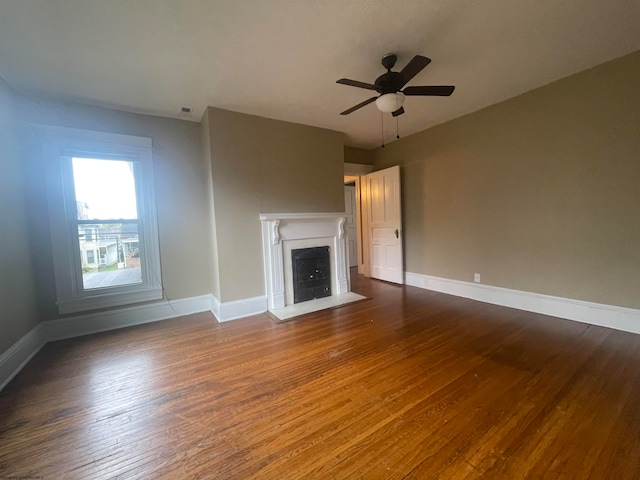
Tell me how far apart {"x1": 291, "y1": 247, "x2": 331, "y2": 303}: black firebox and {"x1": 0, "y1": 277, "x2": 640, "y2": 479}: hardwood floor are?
0.98 metres

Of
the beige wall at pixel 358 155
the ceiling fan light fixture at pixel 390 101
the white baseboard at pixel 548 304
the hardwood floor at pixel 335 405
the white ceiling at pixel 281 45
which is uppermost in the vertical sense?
the white ceiling at pixel 281 45

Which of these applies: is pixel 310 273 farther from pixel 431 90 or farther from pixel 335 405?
pixel 431 90

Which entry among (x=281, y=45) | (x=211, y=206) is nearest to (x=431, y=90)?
(x=281, y=45)

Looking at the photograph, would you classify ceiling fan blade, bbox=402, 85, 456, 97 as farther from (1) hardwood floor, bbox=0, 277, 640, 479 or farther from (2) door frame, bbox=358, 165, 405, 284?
(2) door frame, bbox=358, 165, 405, 284

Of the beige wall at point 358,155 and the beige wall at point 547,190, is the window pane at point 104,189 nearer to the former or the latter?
the beige wall at point 358,155

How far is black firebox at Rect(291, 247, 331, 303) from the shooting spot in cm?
374

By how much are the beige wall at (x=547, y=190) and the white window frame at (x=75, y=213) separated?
14.1 ft

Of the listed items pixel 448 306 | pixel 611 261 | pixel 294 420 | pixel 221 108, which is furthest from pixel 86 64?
pixel 611 261

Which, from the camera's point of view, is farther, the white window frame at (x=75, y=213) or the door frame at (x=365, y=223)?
the door frame at (x=365, y=223)

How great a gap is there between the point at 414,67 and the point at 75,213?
3958 millimetres

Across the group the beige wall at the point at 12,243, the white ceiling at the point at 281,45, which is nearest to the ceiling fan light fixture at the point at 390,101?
the white ceiling at the point at 281,45

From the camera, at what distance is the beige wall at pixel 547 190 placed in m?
2.52

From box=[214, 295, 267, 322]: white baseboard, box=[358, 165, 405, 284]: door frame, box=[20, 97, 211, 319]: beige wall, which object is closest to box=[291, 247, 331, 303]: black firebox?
box=[214, 295, 267, 322]: white baseboard

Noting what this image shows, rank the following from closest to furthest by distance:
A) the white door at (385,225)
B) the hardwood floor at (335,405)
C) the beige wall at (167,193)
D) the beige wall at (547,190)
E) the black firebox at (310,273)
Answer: the hardwood floor at (335,405), the beige wall at (547,190), the beige wall at (167,193), the black firebox at (310,273), the white door at (385,225)
